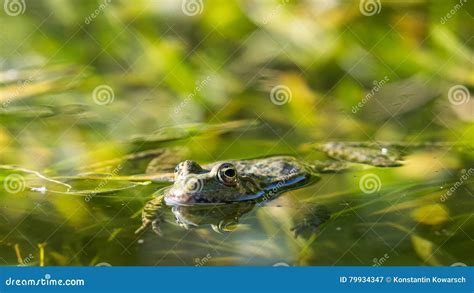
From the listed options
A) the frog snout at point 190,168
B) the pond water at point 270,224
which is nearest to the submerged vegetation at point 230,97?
the pond water at point 270,224

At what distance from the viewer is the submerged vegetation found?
5801 millimetres

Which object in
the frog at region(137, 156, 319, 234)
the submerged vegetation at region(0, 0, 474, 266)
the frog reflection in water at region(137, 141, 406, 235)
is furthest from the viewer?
the submerged vegetation at region(0, 0, 474, 266)

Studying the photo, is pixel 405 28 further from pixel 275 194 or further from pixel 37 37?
pixel 37 37

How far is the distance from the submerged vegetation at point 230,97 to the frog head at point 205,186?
17 centimetres

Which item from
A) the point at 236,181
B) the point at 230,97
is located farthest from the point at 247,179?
the point at 230,97

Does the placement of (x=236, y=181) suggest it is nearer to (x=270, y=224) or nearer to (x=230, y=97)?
(x=270, y=224)

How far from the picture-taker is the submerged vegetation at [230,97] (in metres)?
5.80

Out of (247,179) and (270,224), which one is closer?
(270,224)

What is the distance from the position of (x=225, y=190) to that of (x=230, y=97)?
1936mm

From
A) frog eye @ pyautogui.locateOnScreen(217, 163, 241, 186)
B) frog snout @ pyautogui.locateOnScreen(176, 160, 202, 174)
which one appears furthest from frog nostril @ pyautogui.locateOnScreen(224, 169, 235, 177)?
frog snout @ pyautogui.locateOnScreen(176, 160, 202, 174)

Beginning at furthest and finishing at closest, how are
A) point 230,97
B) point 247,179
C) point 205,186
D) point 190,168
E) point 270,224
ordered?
point 230,97 → point 247,179 → point 190,168 → point 205,186 → point 270,224

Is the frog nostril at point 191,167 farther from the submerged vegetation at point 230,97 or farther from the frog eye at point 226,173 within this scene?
the submerged vegetation at point 230,97

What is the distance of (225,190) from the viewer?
5.31 metres

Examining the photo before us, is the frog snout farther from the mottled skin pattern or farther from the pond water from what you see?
the pond water
